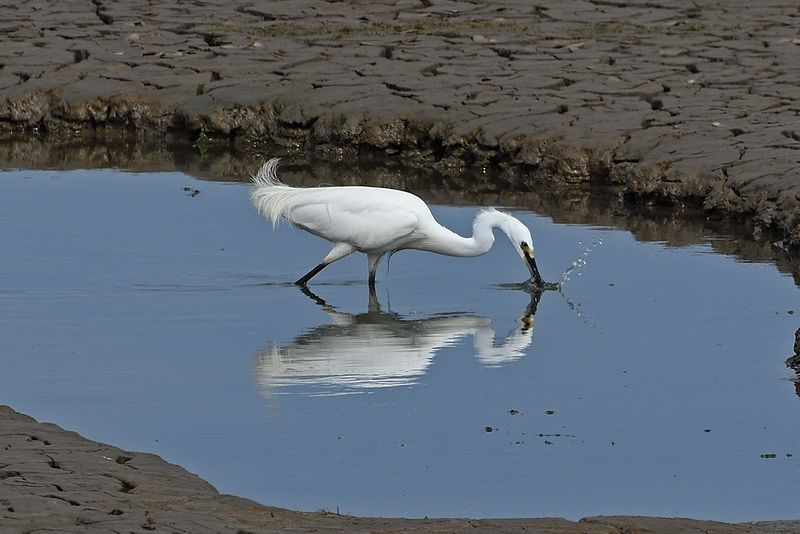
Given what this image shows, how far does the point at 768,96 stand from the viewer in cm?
1288

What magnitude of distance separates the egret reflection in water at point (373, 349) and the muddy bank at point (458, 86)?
2.58 m

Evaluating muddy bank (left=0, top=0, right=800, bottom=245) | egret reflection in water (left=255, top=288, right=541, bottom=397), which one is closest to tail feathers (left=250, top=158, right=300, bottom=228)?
egret reflection in water (left=255, top=288, right=541, bottom=397)

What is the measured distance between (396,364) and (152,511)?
2.73 m

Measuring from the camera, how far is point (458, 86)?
1344cm

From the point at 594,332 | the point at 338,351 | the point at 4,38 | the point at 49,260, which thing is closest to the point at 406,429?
the point at 338,351

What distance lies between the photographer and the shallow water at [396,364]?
5.89 metres

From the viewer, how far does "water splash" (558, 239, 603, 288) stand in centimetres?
931

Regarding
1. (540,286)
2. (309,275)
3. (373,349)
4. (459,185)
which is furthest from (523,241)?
(459,185)

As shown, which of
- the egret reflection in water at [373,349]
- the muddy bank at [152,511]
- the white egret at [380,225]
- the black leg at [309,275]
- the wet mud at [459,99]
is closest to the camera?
the muddy bank at [152,511]

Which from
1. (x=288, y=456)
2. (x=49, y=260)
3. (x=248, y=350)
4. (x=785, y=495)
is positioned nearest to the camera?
(x=785, y=495)

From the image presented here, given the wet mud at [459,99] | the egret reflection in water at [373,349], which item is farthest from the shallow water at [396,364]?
the wet mud at [459,99]

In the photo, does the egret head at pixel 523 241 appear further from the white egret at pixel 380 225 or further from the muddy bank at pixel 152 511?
the muddy bank at pixel 152 511

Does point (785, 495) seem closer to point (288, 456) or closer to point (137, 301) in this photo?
point (288, 456)

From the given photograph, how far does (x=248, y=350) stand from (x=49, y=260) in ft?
7.20
